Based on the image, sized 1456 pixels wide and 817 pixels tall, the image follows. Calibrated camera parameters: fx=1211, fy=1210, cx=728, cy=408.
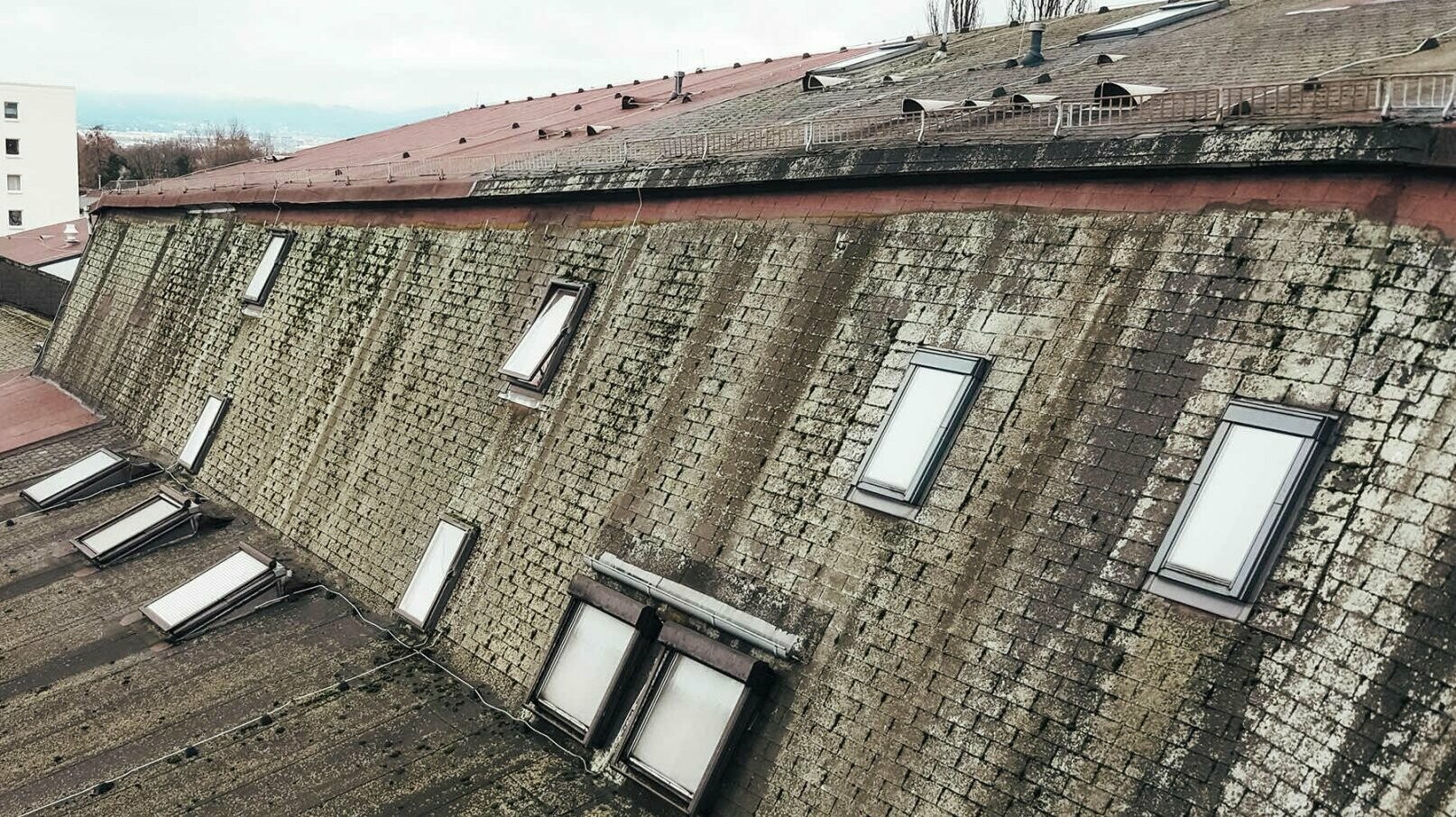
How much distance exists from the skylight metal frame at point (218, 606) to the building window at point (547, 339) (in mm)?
4795

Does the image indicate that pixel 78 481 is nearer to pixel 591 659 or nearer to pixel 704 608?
pixel 591 659

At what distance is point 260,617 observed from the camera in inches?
690

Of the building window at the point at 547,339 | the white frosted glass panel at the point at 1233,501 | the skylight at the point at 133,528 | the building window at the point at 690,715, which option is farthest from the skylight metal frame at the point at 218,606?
the white frosted glass panel at the point at 1233,501

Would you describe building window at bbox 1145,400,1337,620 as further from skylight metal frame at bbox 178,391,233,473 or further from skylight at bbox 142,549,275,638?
skylight metal frame at bbox 178,391,233,473

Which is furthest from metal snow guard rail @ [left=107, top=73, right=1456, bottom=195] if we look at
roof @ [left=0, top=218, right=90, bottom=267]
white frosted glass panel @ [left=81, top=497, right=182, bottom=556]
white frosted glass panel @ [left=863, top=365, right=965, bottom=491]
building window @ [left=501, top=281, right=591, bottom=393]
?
roof @ [left=0, top=218, right=90, bottom=267]

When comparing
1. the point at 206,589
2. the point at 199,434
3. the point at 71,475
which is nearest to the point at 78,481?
the point at 71,475

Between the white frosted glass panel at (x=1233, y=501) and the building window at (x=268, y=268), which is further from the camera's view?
the building window at (x=268, y=268)

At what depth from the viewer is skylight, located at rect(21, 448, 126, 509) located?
76.3ft

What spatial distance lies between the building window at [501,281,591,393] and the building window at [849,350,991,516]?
19.1ft

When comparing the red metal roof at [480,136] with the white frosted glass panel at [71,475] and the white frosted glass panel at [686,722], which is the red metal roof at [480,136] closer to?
the white frosted glass panel at [71,475]

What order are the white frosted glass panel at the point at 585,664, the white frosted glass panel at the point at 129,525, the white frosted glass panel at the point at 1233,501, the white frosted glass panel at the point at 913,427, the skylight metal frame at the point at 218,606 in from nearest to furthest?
the white frosted glass panel at the point at 1233,501, the white frosted glass panel at the point at 913,427, the white frosted glass panel at the point at 585,664, the skylight metal frame at the point at 218,606, the white frosted glass panel at the point at 129,525

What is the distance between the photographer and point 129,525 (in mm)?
21031

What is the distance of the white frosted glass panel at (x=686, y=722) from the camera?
1163 centimetres

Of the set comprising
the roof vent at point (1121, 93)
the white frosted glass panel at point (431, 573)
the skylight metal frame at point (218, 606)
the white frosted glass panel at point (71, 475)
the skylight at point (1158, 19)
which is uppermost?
the skylight at point (1158, 19)
